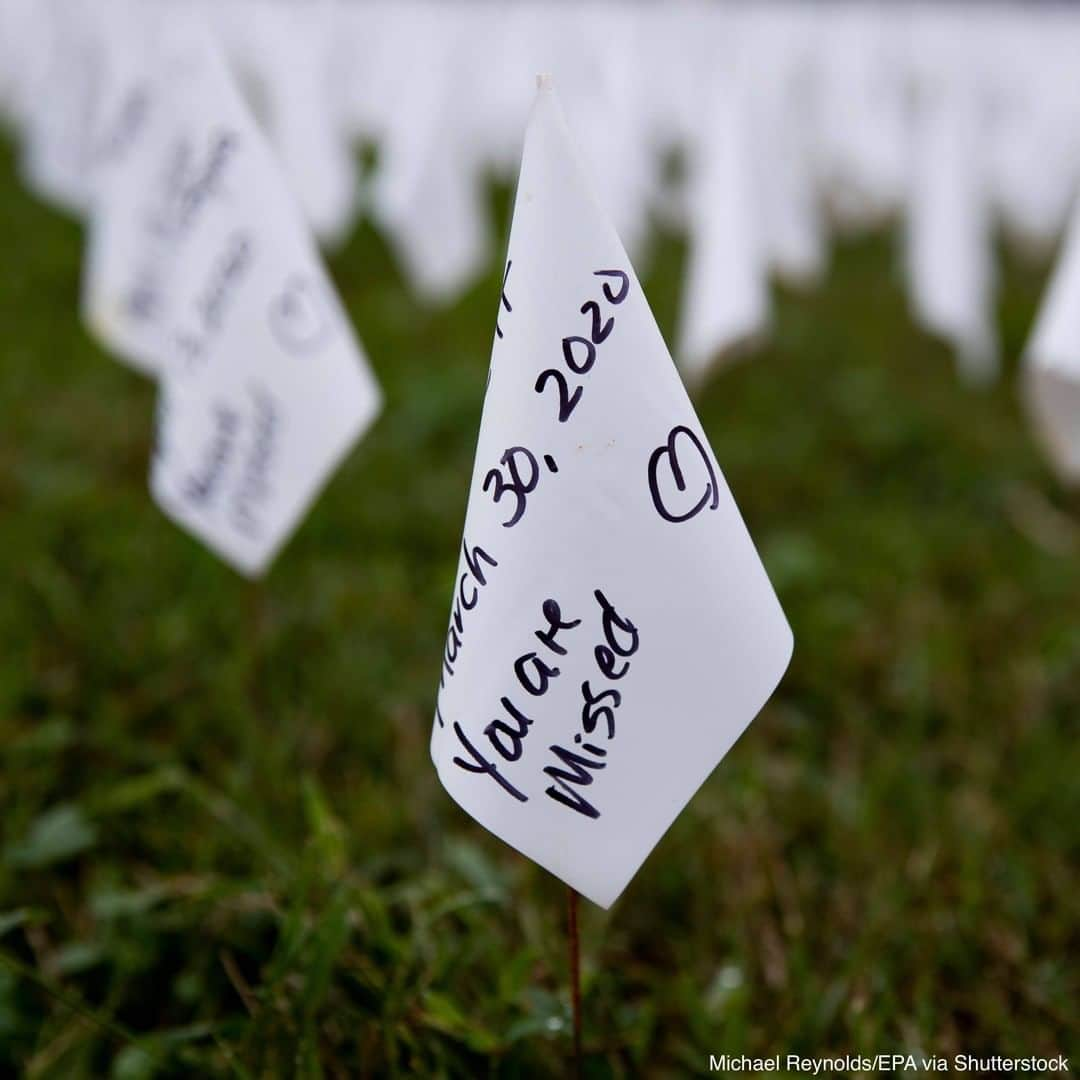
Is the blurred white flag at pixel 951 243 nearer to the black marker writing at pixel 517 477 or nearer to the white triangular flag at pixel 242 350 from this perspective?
the white triangular flag at pixel 242 350

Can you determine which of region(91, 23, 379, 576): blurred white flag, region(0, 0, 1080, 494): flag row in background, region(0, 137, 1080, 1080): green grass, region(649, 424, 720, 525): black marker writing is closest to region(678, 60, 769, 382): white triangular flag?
region(0, 0, 1080, 494): flag row in background

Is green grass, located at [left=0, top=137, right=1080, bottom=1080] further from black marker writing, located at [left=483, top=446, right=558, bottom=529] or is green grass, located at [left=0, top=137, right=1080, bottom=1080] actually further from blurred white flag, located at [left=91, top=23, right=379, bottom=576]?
black marker writing, located at [left=483, top=446, right=558, bottom=529]

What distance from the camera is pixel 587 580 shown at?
0.68m

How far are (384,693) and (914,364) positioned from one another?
2.20 meters

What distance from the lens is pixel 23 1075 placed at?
0.96 m

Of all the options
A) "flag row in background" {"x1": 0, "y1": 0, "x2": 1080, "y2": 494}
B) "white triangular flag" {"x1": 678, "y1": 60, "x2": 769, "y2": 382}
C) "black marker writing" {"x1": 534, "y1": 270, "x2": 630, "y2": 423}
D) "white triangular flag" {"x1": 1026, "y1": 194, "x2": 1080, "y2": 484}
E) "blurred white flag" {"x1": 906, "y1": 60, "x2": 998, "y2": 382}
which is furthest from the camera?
"blurred white flag" {"x1": 906, "y1": 60, "x2": 998, "y2": 382}

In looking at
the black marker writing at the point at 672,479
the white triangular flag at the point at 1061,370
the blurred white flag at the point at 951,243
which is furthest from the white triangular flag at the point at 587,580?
the blurred white flag at the point at 951,243

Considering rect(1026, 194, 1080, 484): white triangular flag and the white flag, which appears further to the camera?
the white flag

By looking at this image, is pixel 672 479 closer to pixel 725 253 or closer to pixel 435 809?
pixel 435 809

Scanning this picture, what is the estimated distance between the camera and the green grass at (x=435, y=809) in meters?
0.98

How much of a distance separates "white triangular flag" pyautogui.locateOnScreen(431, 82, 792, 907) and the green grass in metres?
0.28

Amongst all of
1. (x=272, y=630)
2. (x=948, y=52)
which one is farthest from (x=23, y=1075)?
(x=948, y=52)

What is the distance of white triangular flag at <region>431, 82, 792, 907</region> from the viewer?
0.65m

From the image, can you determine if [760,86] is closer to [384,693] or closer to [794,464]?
[794,464]
